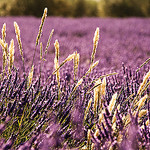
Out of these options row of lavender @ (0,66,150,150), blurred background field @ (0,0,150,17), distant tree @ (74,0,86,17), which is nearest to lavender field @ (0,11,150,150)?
→ row of lavender @ (0,66,150,150)

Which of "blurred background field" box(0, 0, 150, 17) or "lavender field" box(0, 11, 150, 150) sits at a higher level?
"blurred background field" box(0, 0, 150, 17)

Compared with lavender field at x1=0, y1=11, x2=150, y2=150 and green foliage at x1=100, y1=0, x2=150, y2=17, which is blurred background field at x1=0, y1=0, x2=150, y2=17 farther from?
lavender field at x1=0, y1=11, x2=150, y2=150

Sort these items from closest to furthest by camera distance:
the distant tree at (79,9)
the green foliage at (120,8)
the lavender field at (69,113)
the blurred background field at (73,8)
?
the lavender field at (69,113) → the blurred background field at (73,8) → the green foliage at (120,8) → the distant tree at (79,9)

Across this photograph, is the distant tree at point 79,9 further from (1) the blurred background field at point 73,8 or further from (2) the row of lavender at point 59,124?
(2) the row of lavender at point 59,124

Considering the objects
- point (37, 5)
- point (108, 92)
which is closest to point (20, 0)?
point (37, 5)

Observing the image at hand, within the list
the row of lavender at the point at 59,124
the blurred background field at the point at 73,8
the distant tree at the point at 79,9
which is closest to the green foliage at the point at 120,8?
the blurred background field at the point at 73,8

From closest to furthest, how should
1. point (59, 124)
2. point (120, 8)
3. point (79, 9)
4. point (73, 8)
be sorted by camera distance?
point (59, 124)
point (120, 8)
point (73, 8)
point (79, 9)

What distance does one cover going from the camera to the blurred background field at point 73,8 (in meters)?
16.6

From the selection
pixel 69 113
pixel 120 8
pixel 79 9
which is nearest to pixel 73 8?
pixel 79 9

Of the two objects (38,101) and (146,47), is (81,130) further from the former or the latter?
(146,47)

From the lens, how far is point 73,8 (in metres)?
21.6

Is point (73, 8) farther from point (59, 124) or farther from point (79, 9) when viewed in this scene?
point (59, 124)

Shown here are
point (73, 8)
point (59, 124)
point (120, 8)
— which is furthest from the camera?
point (73, 8)

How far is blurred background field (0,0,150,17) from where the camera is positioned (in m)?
16.6
